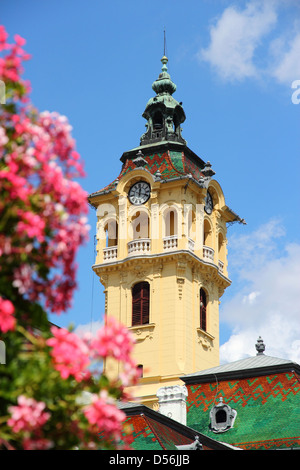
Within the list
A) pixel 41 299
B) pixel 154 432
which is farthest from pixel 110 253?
pixel 41 299

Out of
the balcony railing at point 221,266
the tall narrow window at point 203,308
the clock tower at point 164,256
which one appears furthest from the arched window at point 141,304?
the balcony railing at point 221,266

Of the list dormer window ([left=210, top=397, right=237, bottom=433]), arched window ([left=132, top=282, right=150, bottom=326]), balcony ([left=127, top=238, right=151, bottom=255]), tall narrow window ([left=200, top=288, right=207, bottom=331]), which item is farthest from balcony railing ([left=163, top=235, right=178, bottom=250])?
dormer window ([left=210, top=397, right=237, bottom=433])

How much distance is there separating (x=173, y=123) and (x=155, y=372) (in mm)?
20388

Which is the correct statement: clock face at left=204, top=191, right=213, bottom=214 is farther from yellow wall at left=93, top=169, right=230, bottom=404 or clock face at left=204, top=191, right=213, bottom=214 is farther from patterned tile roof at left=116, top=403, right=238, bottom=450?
patterned tile roof at left=116, top=403, right=238, bottom=450

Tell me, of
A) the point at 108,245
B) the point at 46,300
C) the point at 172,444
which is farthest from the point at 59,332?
the point at 108,245

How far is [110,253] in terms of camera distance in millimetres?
60438

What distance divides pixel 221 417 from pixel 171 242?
18527mm

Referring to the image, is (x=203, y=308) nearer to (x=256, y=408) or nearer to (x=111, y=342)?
(x=256, y=408)

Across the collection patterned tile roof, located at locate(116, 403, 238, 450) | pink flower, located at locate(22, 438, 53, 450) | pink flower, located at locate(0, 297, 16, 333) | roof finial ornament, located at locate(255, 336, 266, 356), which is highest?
roof finial ornament, located at locate(255, 336, 266, 356)

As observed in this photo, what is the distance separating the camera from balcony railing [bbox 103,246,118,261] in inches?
2371

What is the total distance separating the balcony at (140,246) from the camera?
2306 inches

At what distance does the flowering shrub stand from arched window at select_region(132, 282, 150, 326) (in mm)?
46829

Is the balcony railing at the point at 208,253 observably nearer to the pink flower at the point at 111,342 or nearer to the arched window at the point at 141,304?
the arched window at the point at 141,304

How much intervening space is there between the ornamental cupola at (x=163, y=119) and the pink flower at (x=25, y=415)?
2171 inches
